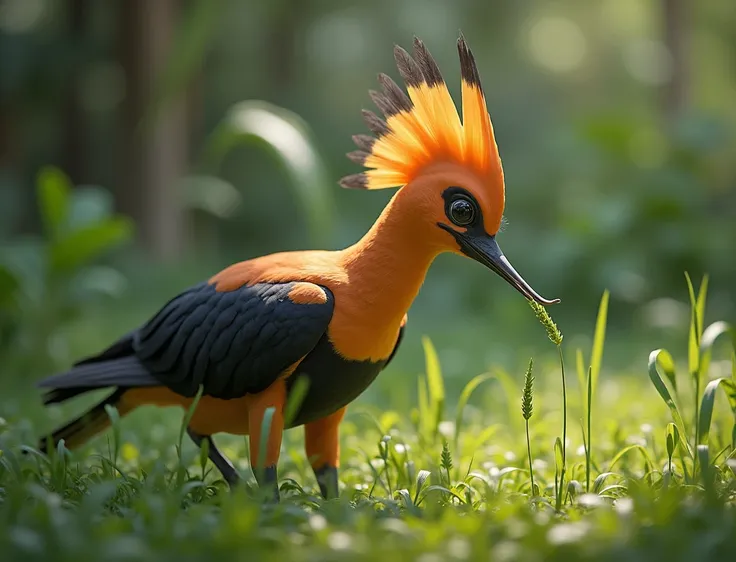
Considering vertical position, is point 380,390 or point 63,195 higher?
point 63,195

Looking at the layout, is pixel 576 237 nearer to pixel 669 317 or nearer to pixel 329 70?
pixel 669 317

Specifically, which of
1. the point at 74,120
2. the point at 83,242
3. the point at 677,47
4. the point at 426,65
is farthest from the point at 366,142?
the point at 74,120

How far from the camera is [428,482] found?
7.25 feet

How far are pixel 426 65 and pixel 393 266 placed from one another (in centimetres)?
55

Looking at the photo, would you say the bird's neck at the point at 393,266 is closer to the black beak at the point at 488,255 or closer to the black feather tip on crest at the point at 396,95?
the black beak at the point at 488,255

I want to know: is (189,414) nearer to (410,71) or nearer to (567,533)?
(567,533)

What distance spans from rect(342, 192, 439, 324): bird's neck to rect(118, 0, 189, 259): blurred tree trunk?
4.78 meters

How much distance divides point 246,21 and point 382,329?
33.7ft

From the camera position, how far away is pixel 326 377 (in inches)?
83.7


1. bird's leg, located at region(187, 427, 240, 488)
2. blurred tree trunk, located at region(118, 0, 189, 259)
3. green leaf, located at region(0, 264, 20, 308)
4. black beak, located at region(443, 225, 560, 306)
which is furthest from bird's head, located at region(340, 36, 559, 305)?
blurred tree trunk, located at region(118, 0, 189, 259)

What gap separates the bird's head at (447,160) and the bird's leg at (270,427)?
572 mm

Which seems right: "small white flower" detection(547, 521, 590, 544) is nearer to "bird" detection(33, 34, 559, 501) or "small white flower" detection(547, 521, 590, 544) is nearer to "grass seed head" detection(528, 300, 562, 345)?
"grass seed head" detection(528, 300, 562, 345)

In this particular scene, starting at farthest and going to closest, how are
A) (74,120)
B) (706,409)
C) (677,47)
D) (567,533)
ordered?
(74,120) < (677,47) < (706,409) < (567,533)

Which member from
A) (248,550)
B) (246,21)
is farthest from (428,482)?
(246,21)
